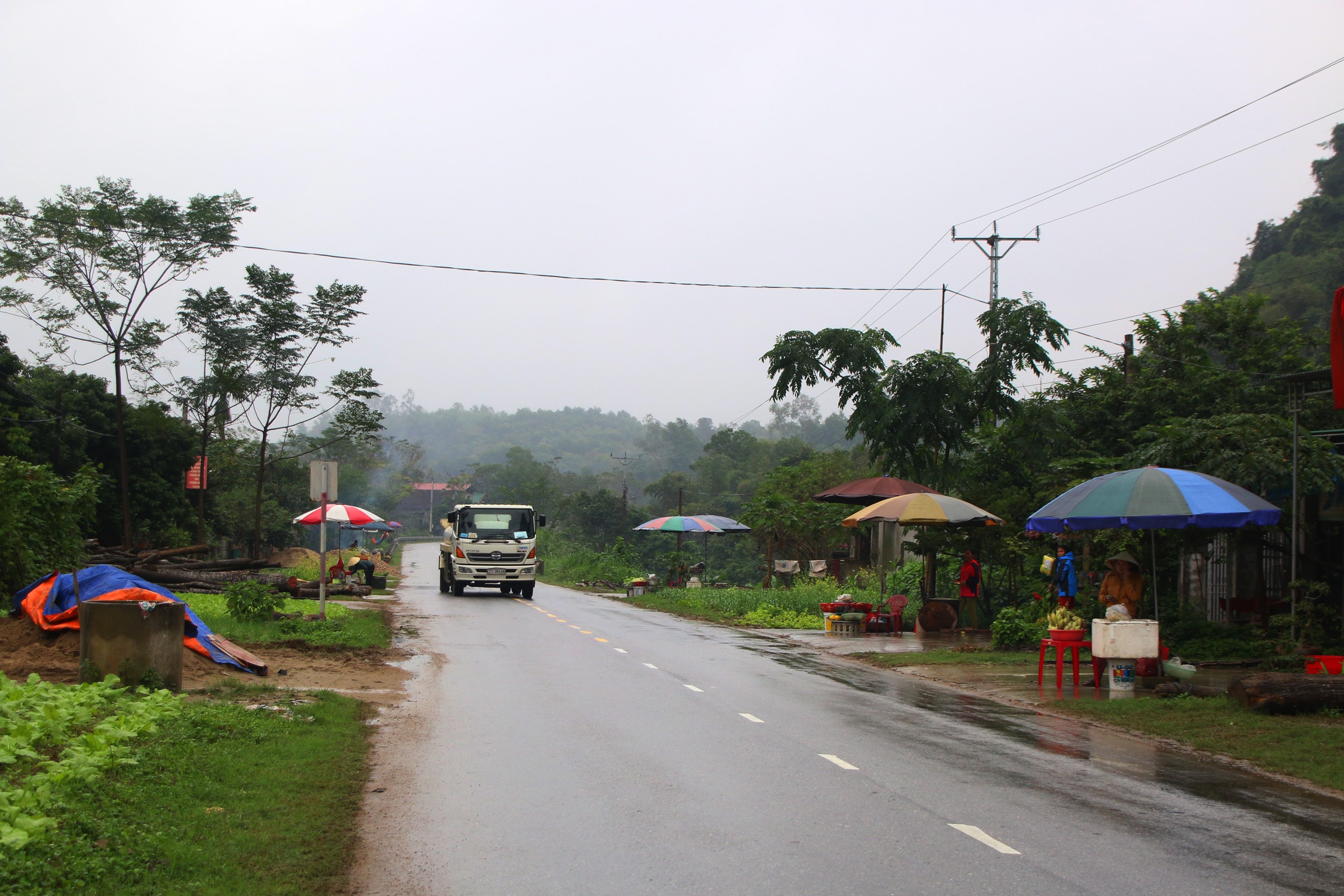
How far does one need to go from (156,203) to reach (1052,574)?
33053 mm

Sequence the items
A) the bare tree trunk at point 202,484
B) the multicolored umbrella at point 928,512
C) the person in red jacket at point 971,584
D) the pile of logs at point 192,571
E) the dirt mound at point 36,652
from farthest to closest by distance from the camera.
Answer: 1. the bare tree trunk at point 202,484
2. the pile of logs at point 192,571
3. the person in red jacket at point 971,584
4. the multicolored umbrella at point 928,512
5. the dirt mound at point 36,652

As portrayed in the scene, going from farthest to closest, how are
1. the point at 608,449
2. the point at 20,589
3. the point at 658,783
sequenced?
the point at 608,449 → the point at 20,589 → the point at 658,783

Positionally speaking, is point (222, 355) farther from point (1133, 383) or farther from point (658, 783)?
point (658, 783)

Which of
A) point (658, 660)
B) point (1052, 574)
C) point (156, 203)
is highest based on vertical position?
point (156, 203)

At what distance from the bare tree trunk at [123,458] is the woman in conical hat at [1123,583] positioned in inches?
1204

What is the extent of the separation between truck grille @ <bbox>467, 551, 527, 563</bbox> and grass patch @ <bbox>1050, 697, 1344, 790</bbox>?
2251 cm

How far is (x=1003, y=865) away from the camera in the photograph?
593 cm

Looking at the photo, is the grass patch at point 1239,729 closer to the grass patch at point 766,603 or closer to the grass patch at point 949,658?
the grass patch at point 949,658

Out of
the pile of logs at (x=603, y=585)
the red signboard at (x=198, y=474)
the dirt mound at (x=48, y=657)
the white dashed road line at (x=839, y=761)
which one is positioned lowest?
the pile of logs at (x=603, y=585)

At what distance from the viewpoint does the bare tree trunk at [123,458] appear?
35331 millimetres

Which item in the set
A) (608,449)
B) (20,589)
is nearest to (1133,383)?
(20,589)

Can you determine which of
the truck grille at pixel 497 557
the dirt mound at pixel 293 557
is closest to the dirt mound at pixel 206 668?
the truck grille at pixel 497 557

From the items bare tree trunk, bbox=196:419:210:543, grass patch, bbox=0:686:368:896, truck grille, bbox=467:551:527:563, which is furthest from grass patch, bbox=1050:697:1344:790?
bare tree trunk, bbox=196:419:210:543

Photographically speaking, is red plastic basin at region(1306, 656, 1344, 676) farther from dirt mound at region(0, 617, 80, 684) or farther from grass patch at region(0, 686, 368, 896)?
dirt mound at region(0, 617, 80, 684)
